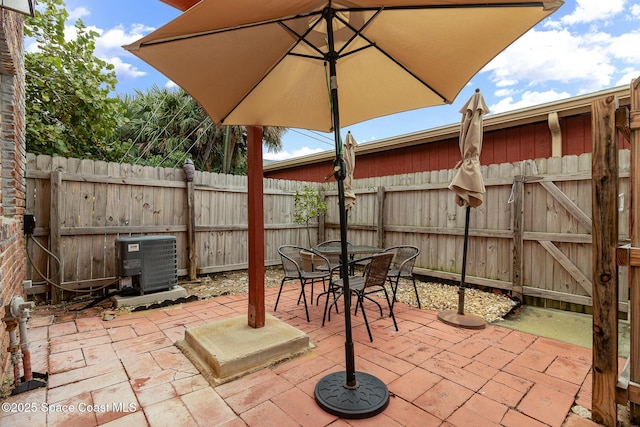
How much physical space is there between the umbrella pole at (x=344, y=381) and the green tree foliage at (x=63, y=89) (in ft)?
14.4

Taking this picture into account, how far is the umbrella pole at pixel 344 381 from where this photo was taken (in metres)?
1.62

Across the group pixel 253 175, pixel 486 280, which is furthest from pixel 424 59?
pixel 486 280

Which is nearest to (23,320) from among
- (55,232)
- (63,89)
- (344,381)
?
(344,381)

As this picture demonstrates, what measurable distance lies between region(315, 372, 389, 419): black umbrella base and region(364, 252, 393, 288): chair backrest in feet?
2.87

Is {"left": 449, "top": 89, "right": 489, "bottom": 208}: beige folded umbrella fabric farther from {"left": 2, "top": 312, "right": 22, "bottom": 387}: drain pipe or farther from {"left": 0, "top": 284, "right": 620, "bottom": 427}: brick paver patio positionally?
{"left": 2, "top": 312, "right": 22, "bottom": 387}: drain pipe

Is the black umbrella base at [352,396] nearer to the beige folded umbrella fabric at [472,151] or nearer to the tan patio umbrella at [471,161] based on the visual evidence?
the tan patio umbrella at [471,161]

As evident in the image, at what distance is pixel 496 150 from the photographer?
5613 mm

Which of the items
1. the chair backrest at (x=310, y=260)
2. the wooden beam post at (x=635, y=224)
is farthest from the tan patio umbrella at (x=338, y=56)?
the chair backrest at (x=310, y=260)

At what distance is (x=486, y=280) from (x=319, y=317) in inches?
97.9

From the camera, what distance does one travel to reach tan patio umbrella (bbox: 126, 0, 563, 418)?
4.91 ft

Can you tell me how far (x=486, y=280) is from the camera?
4.13 m

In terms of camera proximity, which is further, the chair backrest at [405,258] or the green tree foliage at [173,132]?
the green tree foliage at [173,132]

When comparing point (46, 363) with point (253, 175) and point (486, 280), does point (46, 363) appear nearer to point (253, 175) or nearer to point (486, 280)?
point (253, 175)

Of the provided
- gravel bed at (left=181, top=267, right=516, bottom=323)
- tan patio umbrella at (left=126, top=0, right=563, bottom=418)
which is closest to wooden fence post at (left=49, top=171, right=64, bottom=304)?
gravel bed at (left=181, top=267, right=516, bottom=323)
